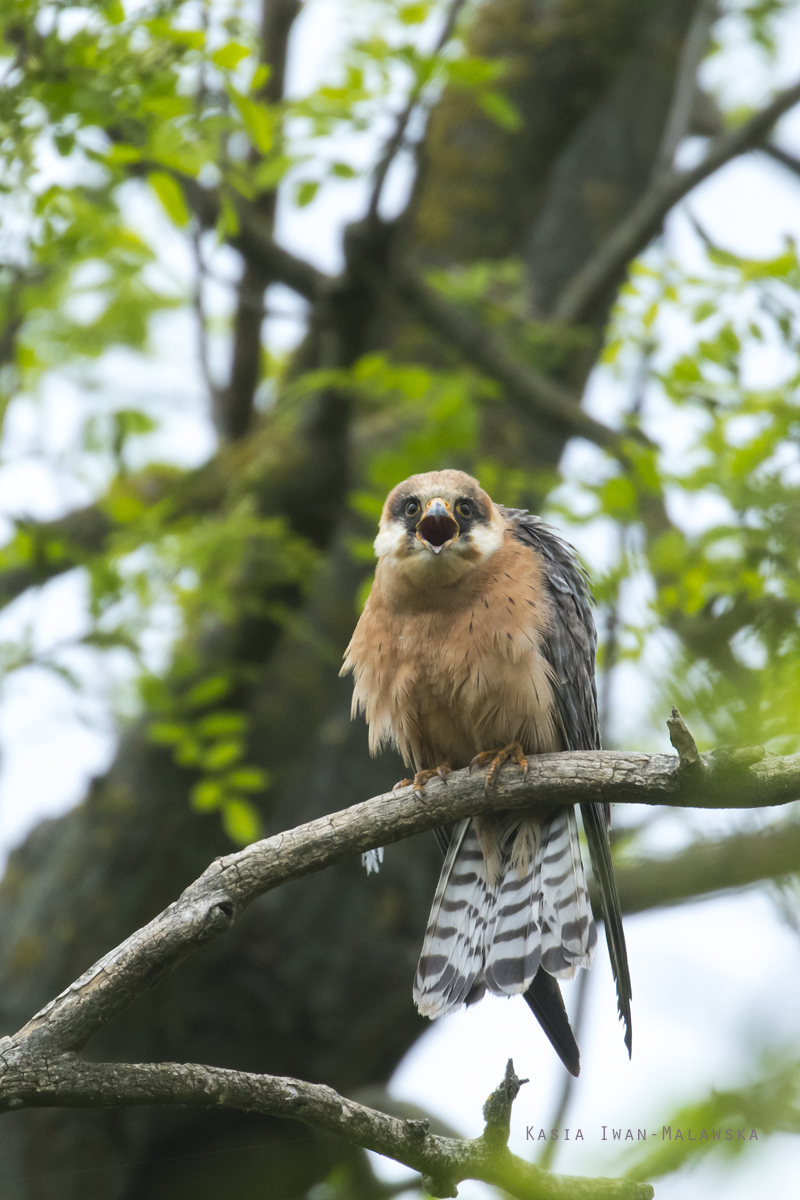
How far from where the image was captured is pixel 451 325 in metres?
6.12

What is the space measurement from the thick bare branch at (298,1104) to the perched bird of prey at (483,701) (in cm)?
89

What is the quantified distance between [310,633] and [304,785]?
906 mm

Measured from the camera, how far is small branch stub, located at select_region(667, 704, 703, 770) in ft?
8.02

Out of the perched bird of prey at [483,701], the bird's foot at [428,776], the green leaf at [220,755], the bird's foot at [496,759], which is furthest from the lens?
the green leaf at [220,755]

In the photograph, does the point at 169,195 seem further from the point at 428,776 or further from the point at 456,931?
the point at 456,931

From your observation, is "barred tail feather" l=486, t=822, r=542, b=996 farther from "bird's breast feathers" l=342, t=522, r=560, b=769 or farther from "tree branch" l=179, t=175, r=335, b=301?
"tree branch" l=179, t=175, r=335, b=301

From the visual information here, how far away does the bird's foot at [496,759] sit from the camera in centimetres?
325

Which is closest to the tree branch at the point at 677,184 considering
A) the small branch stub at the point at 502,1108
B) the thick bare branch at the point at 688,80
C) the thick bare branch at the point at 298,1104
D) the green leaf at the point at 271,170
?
the thick bare branch at the point at 688,80

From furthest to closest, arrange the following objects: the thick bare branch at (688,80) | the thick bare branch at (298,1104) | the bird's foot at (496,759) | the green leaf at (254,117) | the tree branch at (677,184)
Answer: the thick bare branch at (688,80) < the tree branch at (677,184) < the green leaf at (254,117) < the bird's foot at (496,759) < the thick bare branch at (298,1104)

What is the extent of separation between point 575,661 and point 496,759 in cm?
76

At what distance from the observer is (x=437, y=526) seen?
390cm

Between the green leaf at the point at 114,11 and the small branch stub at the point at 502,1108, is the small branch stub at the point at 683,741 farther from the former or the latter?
the green leaf at the point at 114,11

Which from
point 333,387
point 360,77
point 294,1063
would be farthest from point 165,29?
point 294,1063

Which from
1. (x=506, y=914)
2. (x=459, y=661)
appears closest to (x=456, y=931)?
(x=506, y=914)
